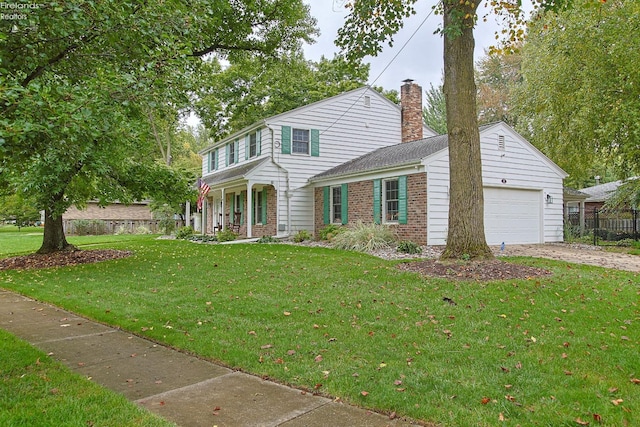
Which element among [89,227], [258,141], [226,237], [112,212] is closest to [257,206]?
[226,237]

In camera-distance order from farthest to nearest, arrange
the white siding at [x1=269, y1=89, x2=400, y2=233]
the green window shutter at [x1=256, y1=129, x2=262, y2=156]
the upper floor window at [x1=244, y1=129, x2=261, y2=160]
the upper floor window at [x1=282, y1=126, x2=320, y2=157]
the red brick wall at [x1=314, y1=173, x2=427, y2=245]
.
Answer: the upper floor window at [x1=244, y1=129, x2=261, y2=160], the green window shutter at [x1=256, y1=129, x2=262, y2=156], the white siding at [x1=269, y1=89, x2=400, y2=233], the upper floor window at [x1=282, y1=126, x2=320, y2=157], the red brick wall at [x1=314, y1=173, x2=427, y2=245]

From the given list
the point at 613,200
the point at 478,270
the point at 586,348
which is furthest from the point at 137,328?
the point at 613,200

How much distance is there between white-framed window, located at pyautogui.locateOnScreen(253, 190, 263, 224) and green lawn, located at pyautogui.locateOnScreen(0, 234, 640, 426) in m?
10.5

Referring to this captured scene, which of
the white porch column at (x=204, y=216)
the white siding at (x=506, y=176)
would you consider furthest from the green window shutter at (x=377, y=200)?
the white porch column at (x=204, y=216)

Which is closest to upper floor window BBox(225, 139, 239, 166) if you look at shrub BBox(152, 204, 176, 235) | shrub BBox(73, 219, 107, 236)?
shrub BBox(152, 204, 176, 235)

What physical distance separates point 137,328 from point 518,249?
11.4 meters

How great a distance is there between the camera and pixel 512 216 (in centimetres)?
1479

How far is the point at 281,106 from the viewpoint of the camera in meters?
28.7

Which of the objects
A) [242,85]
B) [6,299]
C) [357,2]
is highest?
[242,85]

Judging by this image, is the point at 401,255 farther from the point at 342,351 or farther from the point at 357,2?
the point at 342,351

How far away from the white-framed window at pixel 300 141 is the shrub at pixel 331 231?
3.86 m

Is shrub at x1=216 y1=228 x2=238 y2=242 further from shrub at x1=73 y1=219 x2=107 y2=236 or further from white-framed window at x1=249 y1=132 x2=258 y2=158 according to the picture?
shrub at x1=73 y1=219 x2=107 y2=236

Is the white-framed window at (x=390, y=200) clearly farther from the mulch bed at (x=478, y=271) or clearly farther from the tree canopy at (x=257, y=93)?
the tree canopy at (x=257, y=93)

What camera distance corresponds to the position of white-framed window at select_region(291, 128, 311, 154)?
18062 millimetres
